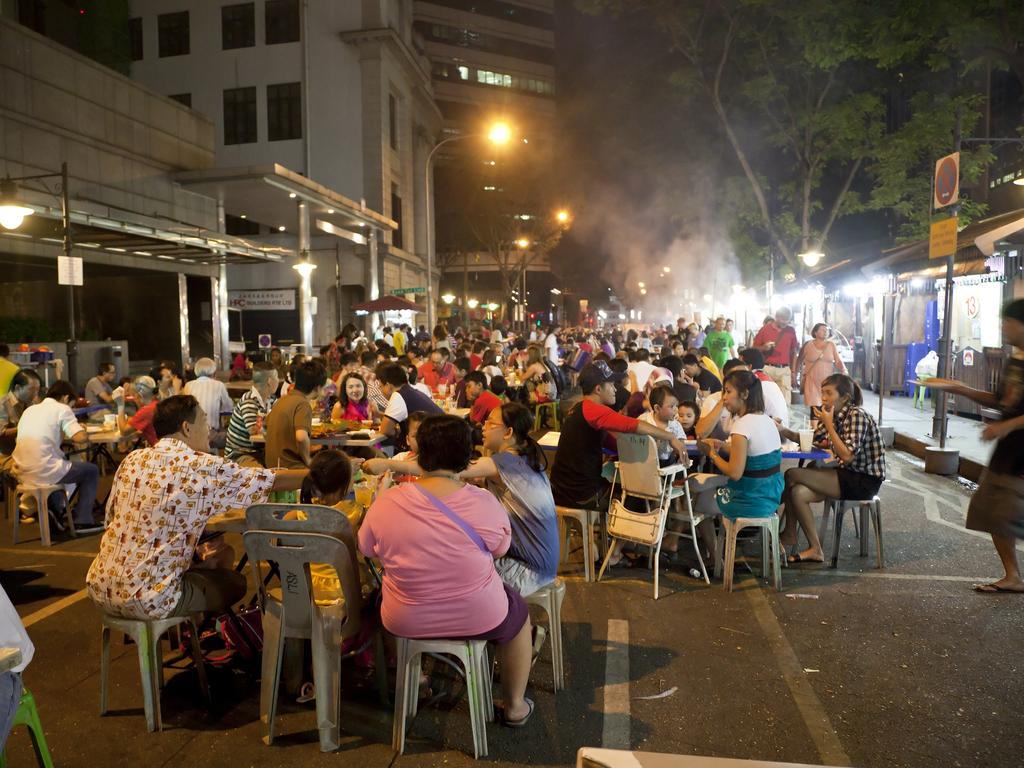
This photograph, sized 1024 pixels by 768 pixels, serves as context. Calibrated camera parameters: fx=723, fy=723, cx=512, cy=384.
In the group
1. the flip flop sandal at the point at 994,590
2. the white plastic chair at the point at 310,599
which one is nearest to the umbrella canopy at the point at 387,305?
the flip flop sandal at the point at 994,590

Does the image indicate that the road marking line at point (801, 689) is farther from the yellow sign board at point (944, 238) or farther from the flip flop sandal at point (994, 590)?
the yellow sign board at point (944, 238)

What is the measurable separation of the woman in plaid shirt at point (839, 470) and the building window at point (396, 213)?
30.3 m

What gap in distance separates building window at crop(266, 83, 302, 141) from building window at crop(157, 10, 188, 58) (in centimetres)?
453

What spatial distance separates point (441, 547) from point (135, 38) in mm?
37183

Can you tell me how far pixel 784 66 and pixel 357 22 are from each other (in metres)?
19.4

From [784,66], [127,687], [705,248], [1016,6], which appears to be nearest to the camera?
[127,687]

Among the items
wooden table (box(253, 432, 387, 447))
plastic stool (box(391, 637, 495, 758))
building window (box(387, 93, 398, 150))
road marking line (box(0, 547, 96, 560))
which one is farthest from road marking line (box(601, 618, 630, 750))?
building window (box(387, 93, 398, 150))

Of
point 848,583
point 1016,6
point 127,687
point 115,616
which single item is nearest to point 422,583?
point 115,616

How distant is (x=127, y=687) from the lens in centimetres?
430

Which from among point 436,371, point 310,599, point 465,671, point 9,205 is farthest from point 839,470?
point 9,205

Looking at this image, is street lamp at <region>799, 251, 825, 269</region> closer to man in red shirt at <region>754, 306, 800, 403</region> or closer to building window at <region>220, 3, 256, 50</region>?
man in red shirt at <region>754, 306, 800, 403</region>

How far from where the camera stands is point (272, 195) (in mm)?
22656

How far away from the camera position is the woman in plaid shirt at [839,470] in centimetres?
607

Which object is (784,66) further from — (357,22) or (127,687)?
(127,687)
